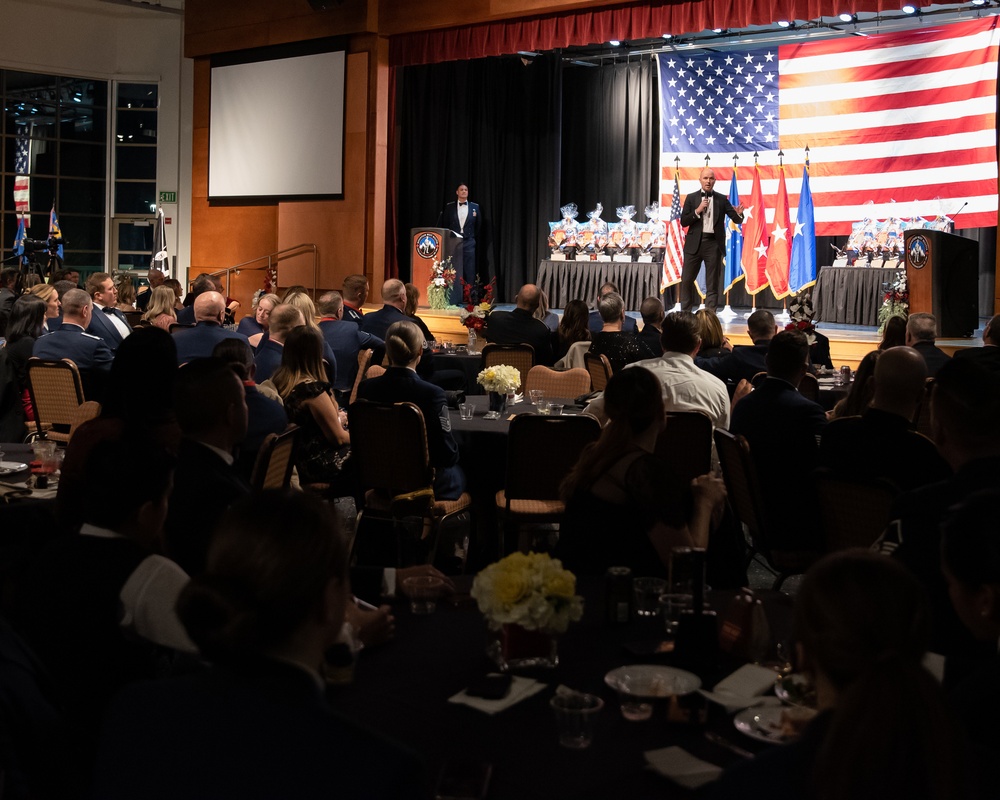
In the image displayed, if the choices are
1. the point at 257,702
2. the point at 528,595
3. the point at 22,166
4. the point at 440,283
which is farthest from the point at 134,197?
the point at 257,702

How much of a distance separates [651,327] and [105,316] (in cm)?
407

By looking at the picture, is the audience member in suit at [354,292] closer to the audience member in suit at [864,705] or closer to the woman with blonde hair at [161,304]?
the woman with blonde hair at [161,304]

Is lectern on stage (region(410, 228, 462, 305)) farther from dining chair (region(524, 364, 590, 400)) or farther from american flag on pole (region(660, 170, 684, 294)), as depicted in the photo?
dining chair (region(524, 364, 590, 400))

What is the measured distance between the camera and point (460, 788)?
168 centimetres

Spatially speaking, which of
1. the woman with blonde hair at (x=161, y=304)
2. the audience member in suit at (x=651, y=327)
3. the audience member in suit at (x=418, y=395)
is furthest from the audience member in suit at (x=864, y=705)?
the woman with blonde hair at (x=161, y=304)

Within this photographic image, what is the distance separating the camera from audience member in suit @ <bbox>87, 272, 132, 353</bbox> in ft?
27.2

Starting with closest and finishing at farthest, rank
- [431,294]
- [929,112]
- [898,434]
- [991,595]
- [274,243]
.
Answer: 1. [991,595]
2. [898,434]
3. [929,112]
4. [431,294]
5. [274,243]

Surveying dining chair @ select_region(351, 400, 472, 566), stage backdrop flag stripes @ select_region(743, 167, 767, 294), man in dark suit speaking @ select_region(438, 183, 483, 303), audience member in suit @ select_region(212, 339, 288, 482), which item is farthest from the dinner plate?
man in dark suit speaking @ select_region(438, 183, 483, 303)

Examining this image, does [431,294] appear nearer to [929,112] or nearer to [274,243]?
[274,243]

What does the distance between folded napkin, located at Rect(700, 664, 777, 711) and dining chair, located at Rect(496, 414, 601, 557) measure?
272cm

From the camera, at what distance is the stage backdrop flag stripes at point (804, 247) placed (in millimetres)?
13500

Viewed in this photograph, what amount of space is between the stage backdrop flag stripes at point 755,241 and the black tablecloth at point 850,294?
99cm

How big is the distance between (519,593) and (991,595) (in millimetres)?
846

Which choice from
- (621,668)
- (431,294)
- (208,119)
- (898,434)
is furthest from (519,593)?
(208,119)
